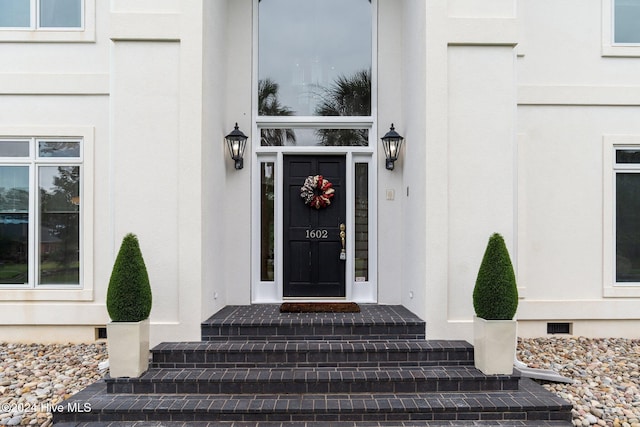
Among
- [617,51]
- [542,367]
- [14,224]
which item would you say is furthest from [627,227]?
[14,224]

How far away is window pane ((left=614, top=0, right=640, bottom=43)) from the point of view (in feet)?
19.2

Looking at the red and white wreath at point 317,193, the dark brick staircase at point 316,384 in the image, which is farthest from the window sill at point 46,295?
the red and white wreath at point 317,193

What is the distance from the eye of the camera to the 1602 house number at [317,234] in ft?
19.4

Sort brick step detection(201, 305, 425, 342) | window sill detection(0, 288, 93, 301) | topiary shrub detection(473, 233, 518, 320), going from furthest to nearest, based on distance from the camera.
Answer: window sill detection(0, 288, 93, 301) < brick step detection(201, 305, 425, 342) < topiary shrub detection(473, 233, 518, 320)

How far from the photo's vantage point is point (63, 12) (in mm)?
5664

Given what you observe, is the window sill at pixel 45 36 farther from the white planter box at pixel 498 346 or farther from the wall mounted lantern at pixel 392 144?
the white planter box at pixel 498 346

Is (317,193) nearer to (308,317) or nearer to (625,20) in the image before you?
(308,317)

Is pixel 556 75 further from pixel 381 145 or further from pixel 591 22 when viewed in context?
pixel 381 145

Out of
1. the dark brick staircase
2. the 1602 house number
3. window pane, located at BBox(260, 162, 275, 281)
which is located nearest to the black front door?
the 1602 house number

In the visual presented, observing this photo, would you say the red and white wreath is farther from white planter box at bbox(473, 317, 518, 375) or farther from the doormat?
white planter box at bbox(473, 317, 518, 375)

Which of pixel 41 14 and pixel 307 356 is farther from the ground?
pixel 41 14

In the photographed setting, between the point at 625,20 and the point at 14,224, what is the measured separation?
8719mm

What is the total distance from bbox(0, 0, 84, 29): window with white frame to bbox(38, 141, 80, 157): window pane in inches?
60.8

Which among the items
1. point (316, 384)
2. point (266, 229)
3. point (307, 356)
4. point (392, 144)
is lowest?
point (316, 384)
